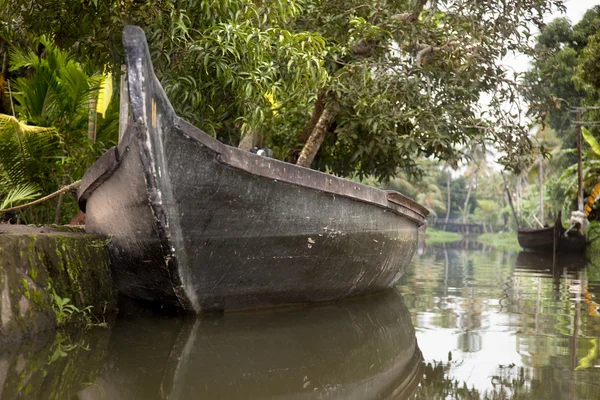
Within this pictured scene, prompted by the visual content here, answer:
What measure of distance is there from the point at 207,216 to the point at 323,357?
1110 millimetres

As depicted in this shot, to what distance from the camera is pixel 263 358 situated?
304 centimetres

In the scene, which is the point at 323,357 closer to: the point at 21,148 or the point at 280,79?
the point at 280,79

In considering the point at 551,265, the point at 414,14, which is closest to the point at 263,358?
the point at 414,14

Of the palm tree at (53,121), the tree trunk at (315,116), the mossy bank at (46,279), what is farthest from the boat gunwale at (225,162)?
the tree trunk at (315,116)

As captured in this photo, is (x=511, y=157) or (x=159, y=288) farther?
(x=511, y=157)

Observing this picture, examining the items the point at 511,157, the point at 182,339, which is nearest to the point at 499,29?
the point at 511,157

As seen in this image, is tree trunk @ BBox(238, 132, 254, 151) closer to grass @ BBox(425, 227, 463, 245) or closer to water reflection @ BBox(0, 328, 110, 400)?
water reflection @ BBox(0, 328, 110, 400)

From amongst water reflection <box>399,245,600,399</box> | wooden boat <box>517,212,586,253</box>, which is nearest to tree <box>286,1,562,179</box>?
water reflection <box>399,245,600,399</box>

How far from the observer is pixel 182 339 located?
345 centimetres

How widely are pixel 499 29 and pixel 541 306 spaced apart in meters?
4.15

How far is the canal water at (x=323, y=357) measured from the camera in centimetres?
247

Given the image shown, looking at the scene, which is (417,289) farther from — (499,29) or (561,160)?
(561,160)

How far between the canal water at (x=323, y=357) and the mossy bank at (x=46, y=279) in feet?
0.46

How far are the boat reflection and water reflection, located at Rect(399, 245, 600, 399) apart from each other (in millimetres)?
163
